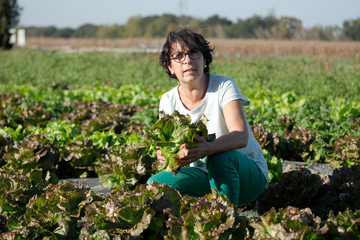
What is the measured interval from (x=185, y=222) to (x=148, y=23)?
7534 cm

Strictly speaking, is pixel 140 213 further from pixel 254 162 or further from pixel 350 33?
pixel 350 33

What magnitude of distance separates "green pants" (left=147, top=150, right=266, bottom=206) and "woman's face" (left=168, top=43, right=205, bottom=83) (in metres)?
0.61

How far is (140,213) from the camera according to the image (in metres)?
2.47

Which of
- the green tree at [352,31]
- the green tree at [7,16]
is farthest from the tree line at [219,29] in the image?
the green tree at [7,16]

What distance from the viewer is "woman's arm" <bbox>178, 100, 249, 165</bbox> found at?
8.81 ft


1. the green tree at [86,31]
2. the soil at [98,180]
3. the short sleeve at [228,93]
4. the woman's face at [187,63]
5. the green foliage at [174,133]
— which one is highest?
the green tree at [86,31]

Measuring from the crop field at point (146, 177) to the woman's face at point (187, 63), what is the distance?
58 cm

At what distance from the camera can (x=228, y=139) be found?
2.79 metres

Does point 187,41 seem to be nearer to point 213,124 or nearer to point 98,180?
point 213,124

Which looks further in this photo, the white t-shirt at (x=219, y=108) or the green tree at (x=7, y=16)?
the green tree at (x=7, y=16)

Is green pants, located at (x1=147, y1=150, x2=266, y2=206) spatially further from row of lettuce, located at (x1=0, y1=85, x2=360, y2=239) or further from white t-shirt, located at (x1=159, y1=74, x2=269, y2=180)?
row of lettuce, located at (x1=0, y1=85, x2=360, y2=239)

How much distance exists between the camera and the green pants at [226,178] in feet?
9.20

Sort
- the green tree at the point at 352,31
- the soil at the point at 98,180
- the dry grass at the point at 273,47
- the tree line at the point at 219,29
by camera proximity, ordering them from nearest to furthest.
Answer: the soil at the point at 98,180 < the dry grass at the point at 273,47 < the tree line at the point at 219,29 < the green tree at the point at 352,31

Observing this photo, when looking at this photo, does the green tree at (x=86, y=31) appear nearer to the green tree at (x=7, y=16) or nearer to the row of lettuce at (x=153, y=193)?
the green tree at (x=7, y=16)
